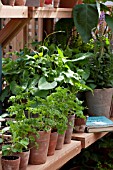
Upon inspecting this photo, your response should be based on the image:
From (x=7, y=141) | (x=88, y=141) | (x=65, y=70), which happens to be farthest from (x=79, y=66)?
(x=7, y=141)

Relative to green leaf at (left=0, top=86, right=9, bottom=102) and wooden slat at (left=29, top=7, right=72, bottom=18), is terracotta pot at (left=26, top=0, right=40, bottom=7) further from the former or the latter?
green leaf at (left=0, top=86, right=9, bottom=102)

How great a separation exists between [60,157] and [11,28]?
952 mm

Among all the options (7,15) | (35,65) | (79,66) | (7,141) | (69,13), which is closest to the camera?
(7,141)

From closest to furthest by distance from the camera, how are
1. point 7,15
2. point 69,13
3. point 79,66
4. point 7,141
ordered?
point 7,141
point 7,15
point 79,66
point 69,13

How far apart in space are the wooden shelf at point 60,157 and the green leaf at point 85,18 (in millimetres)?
857

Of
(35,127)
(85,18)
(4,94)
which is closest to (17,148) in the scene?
(35,127)

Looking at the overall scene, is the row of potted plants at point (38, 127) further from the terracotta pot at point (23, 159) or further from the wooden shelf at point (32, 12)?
the wooden shelf at point (32, 12)

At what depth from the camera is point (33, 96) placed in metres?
2.56

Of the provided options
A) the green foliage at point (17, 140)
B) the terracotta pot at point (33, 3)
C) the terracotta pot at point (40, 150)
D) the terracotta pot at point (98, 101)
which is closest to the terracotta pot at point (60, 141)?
the terracotta pot at point (40, 150)

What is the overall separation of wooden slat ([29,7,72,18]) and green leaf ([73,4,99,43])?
7 cm

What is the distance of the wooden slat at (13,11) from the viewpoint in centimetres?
243

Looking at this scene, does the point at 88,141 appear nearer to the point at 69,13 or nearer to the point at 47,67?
the point at 47,67

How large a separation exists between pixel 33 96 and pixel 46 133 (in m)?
0.41

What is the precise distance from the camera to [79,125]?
2762mm
